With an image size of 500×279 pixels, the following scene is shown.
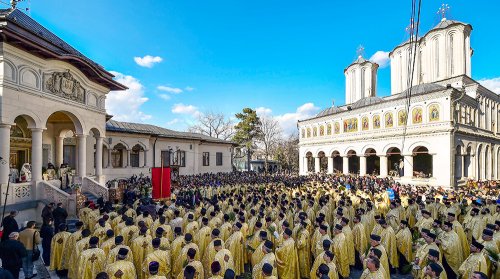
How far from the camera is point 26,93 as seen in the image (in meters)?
12.1

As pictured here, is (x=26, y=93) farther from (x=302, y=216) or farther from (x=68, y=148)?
(x=302, y=216)

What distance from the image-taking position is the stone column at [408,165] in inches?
1059

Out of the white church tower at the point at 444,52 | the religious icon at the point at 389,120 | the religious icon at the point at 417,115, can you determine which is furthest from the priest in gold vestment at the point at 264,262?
the white church tower at the point at 444,52

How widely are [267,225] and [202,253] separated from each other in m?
2.12

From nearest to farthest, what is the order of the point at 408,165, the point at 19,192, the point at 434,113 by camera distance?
the point at 19,192 < the point at 434,113 < the point at 408,165

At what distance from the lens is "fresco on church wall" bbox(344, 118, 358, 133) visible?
34.4 m

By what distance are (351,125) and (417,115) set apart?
8.38 meters

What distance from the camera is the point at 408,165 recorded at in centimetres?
2720

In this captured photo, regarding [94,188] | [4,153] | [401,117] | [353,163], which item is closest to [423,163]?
[401,117]

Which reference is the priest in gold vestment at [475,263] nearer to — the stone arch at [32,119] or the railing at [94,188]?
the railing at [94,188]

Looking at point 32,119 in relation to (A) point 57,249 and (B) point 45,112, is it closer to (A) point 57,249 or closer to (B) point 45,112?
(B) point 45,112

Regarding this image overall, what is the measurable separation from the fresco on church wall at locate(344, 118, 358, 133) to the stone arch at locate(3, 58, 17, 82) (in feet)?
106

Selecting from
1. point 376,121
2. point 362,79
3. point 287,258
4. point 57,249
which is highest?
point 362,79

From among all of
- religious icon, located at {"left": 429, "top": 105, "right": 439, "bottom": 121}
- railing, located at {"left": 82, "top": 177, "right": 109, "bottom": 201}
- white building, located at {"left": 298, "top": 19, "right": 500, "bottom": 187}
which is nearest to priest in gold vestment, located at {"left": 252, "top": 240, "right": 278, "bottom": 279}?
railing, located at {"left": 82, "top": 177, "right": 109, "bottom": 201}
